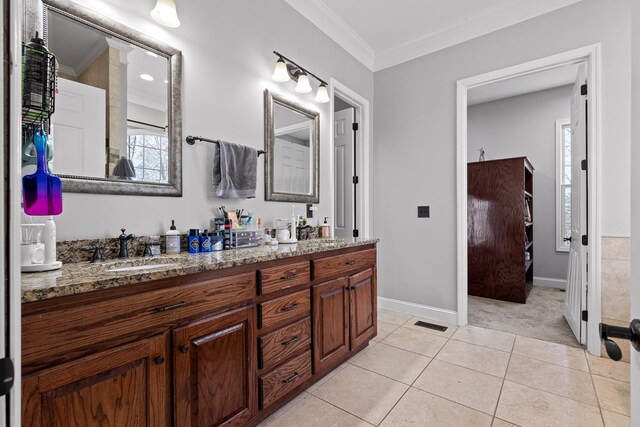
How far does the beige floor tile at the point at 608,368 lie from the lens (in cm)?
203

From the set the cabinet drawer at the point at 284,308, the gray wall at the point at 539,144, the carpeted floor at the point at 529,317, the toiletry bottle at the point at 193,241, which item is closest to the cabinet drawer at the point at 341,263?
the cabinet drawer at the point at 284,308

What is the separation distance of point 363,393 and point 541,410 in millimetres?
986

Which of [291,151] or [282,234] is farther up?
[291,151]

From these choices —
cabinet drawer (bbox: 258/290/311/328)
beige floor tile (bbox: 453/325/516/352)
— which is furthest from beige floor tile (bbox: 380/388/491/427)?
beige floor tile (bbox: 453/325/516/352)

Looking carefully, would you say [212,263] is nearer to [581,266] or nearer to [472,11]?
[581,266]

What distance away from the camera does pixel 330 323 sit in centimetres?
199

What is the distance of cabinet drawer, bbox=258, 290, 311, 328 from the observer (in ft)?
5.08

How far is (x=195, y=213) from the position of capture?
6.12 ft

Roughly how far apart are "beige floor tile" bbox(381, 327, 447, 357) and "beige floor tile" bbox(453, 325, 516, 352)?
217 millimetres

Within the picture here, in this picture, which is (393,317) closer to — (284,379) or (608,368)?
(608,368)

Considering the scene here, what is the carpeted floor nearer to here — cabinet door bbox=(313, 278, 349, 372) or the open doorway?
the open doorway

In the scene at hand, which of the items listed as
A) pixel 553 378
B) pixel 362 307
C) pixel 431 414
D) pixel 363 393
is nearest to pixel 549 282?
pixel 553 378

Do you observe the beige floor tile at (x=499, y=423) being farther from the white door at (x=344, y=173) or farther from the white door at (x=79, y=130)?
the white door at (x=79, y=130)

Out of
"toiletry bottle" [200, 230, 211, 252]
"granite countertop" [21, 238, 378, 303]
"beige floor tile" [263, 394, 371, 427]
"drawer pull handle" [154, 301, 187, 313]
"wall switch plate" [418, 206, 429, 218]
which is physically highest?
"wall switch plate" [418, 206, 429, 218]
